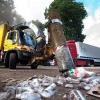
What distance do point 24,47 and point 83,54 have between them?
60.8 ft

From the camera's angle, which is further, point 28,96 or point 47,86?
point 47,86

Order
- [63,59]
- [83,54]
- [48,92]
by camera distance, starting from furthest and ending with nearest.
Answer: [83,54] → [63,59] → [48,92]

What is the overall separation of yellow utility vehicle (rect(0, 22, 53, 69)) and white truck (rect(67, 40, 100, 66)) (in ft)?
47.4

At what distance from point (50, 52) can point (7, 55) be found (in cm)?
244

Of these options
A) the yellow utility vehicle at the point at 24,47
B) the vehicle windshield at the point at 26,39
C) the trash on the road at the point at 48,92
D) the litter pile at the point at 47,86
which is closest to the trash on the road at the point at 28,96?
the litter pile at the point at 47,86

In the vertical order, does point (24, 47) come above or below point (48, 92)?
above

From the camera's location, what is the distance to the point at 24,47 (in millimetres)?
14812

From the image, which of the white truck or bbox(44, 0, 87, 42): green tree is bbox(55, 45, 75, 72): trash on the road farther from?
bbox(44, 0, 87, 42): green tree

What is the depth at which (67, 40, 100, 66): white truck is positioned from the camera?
30.8m

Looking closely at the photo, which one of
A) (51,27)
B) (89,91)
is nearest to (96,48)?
(51,27)

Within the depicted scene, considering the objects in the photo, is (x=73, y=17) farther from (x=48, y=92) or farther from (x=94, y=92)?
(x=48, y=92)

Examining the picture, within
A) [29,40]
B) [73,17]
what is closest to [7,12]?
[73,17]

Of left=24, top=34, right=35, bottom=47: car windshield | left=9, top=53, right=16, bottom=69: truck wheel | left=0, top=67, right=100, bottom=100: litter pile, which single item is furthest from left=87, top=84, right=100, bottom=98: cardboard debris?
left=24, top=34, right=35, bottom=47: car windshield

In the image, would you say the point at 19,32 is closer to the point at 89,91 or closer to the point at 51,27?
the point at 51,27
